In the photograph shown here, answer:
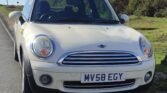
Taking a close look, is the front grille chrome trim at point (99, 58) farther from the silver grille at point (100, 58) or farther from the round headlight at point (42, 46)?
the round headlight at point (42, 46)

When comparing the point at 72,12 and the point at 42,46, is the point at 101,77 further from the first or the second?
the point at 72,12

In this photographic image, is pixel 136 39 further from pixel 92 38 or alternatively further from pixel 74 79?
pixel 74 79

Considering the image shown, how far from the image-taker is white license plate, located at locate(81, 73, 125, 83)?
5.90m

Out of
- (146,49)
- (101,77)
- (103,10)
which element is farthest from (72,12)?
(101,77)

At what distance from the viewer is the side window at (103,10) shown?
7.56 meters

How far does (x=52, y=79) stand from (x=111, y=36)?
1120 mm

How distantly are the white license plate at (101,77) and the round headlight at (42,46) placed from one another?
0.57 m

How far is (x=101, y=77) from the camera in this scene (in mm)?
5953

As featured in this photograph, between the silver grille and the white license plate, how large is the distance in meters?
0.15

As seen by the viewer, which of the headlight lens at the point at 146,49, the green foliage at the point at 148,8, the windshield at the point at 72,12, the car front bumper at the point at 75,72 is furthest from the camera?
the green foliage at the point at 148,8

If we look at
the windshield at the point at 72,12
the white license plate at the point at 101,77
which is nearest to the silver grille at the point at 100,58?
the white license plate at the point at 101,77

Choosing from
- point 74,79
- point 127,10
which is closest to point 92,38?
point 74,79

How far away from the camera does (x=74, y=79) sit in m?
5.87

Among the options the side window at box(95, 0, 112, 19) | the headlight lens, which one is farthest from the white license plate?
the side window at box(95, 0, 112, 19)
